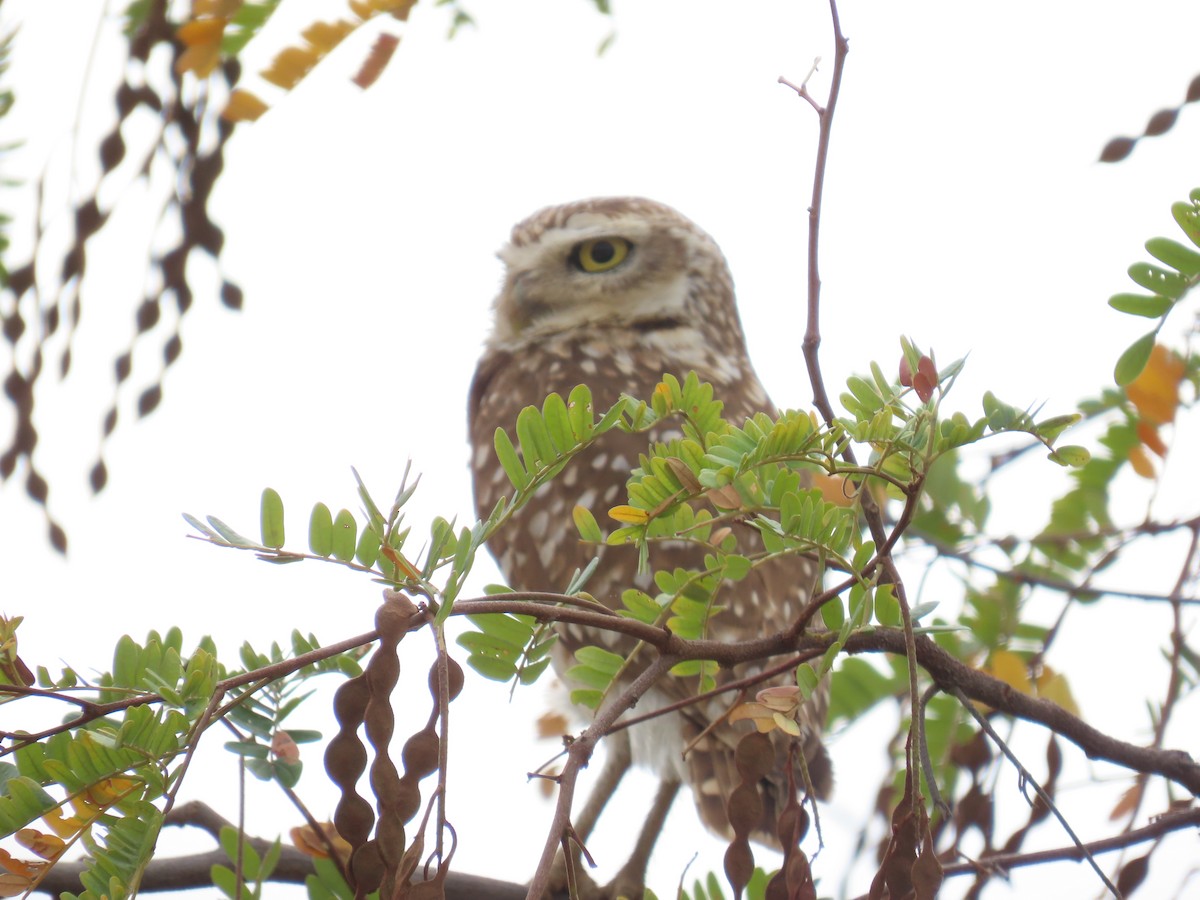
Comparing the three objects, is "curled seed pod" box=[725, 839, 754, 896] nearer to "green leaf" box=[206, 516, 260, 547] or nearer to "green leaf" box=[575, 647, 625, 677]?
"green leaf" box=[575, 647, 625, 677]

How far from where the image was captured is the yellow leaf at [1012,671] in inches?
82.7

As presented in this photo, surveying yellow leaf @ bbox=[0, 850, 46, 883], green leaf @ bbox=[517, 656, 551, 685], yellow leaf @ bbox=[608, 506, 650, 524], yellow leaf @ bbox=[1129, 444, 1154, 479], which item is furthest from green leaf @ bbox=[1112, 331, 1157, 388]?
yellow leaf @ bbox=[1129, 444, 1154, 479]

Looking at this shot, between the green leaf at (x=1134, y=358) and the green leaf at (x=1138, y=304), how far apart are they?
0.08 ft

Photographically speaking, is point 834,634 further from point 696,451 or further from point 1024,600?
point 1024,600

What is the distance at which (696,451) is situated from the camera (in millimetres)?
1039

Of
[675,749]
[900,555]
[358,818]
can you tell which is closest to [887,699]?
[900,555]

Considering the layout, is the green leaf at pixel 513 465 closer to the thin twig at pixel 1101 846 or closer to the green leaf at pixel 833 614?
the green leaf at pixel 833 614

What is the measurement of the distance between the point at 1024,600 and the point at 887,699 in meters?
0.36

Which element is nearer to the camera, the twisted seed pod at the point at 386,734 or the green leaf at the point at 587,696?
the twisted seed pod at the point at 386,734

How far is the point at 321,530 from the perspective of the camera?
0.91 m

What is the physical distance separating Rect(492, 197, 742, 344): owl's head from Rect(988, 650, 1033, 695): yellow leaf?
136 cm

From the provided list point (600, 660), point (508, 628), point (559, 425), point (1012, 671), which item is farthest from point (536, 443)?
point (1012, 671)

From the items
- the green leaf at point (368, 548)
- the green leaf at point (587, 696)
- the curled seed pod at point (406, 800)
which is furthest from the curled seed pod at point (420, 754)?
the green leaf at point (587, 696)

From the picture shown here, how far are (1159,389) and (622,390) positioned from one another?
1118mm
